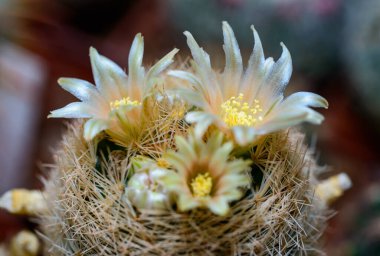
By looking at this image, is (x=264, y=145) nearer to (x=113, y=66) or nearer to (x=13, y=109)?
(x=113, y=66)

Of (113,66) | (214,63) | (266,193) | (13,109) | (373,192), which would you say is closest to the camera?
(266,193)

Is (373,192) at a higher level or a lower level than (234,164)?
lower

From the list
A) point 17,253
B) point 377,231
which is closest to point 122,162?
point 17,253

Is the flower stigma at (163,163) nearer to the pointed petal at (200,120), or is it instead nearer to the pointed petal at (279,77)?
the pointed petal at (200,120)

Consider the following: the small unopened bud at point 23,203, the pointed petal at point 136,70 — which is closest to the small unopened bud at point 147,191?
the pointed petal at point 136,70

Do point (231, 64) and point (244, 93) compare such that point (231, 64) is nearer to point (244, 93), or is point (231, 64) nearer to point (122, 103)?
point (244, 93)

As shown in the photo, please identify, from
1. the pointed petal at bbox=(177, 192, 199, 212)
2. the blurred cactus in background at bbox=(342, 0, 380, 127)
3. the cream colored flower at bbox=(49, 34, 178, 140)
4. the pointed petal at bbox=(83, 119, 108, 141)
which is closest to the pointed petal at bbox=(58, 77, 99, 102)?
the cream colored flower at bbox=(49, 34, 178, 140)

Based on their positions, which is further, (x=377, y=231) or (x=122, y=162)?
(x=377, y=231)

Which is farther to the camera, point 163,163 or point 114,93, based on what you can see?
point 114,93

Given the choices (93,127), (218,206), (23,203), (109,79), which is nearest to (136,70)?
(109,79)
